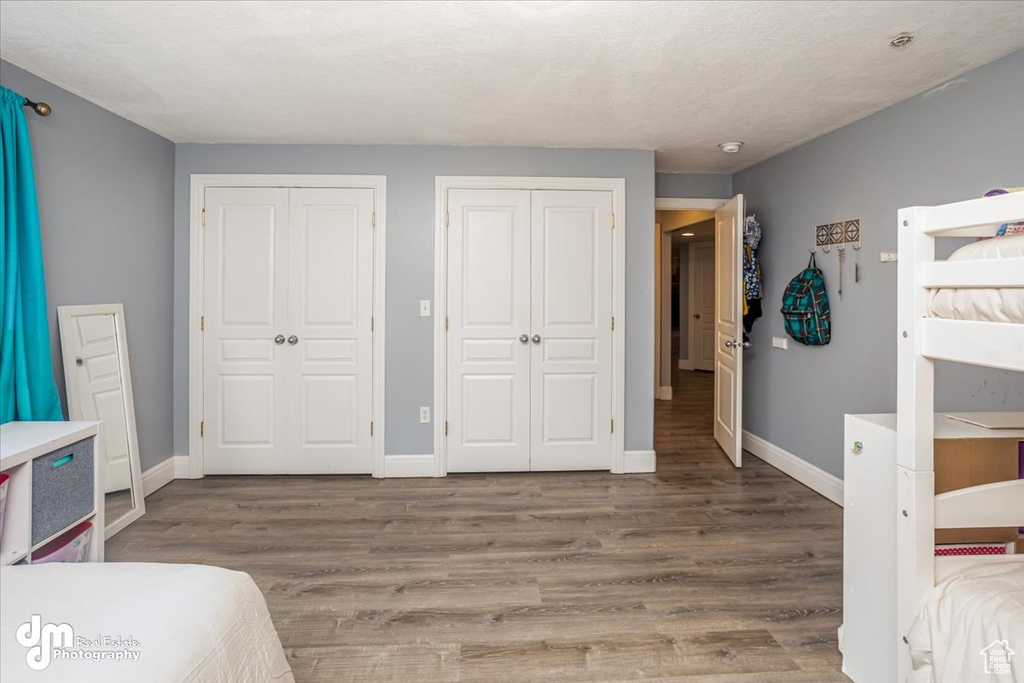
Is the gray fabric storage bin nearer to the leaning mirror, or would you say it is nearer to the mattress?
the leaning mirror

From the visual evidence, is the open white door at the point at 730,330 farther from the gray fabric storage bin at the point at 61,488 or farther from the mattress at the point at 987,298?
Result: the gray fabric storage bin at the point at 61,488

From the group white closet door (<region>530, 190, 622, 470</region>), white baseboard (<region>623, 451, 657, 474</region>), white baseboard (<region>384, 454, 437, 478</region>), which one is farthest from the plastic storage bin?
white baseboard (<region>623, 451, 657, 474</region>)

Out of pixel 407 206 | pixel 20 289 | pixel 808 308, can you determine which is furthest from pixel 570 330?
pixel 20 289

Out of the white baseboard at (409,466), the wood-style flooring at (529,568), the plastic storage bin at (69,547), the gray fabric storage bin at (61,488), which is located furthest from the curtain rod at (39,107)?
the white baseboard at (409,466)

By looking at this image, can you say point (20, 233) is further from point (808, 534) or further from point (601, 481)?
point (808, 534)

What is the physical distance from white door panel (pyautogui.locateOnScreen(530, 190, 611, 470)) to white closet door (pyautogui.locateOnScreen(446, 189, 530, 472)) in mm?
91

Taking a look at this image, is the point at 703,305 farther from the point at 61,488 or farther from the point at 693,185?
the point at 61,488

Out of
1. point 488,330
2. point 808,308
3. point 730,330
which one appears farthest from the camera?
point 730,330

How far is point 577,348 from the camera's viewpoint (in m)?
4.25

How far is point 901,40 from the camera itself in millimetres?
2402

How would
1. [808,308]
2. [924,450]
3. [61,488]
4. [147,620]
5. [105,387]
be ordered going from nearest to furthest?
[147,620] → [924,450] → [61,488] → [105,387] → [808,308]

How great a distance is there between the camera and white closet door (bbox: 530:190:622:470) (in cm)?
421

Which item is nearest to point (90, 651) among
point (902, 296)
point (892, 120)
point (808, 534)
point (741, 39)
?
point (902, 296)

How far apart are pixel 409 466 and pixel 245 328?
1563mm
